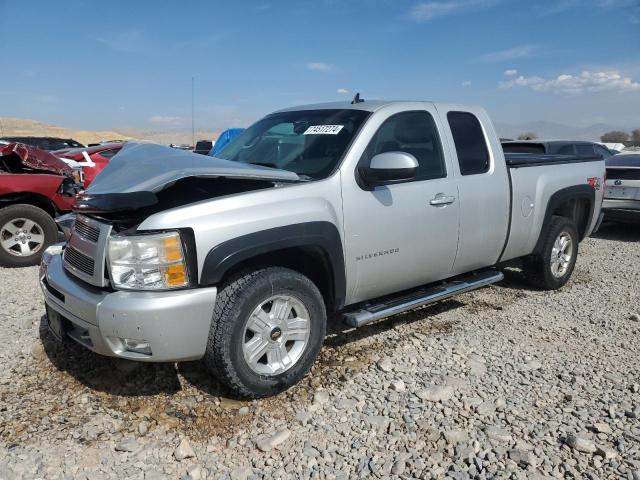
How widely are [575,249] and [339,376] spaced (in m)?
3.53

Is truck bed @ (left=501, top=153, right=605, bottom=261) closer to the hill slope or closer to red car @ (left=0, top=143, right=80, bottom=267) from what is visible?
red car @ (left=0, top=143, right=80, bottom=267)

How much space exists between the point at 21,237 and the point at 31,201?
0.50 metres

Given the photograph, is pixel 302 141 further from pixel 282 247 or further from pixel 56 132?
pixel 56 132

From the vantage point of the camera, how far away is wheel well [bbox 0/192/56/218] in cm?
653

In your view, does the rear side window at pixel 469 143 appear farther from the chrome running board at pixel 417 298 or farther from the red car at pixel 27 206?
the red car at pixel 27 206

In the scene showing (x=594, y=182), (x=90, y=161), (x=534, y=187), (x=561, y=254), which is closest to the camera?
(x=534, y=187)

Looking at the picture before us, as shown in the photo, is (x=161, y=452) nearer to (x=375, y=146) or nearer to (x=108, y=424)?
(x=108, y=424)

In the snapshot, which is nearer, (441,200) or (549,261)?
(441,200)

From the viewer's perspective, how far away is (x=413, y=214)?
12.4 feet

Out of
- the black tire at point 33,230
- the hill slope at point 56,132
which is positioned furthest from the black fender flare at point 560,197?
Answer: the hill slope at point 56,132

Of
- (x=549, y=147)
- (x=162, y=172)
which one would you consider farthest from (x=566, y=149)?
(x=162, y=172)

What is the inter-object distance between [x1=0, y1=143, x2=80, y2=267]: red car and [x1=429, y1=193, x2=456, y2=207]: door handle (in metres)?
4.59

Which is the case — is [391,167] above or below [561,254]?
above

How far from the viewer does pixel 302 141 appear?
389 centimetres
